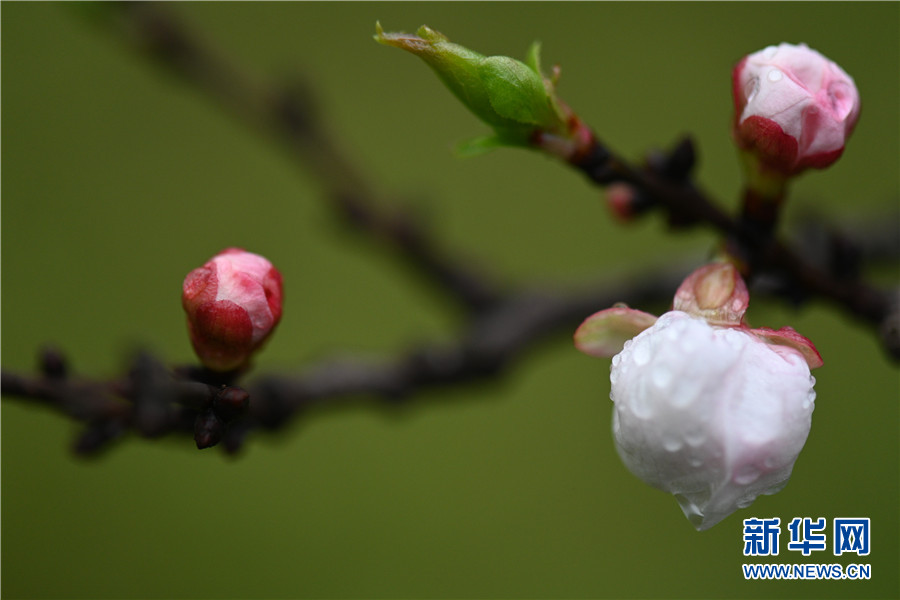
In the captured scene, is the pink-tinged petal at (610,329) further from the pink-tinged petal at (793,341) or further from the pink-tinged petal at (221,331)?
the pink-tinged petal at (221,331)

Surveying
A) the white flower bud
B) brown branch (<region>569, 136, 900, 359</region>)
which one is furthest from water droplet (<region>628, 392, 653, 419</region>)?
brown branch (<region>569, 136, 900, 359</region>)

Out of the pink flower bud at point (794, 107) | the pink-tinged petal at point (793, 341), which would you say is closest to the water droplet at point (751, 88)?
the pink flower bud at point (794, 107)

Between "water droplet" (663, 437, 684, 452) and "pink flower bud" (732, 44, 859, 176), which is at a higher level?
"pink flower bud" (732, 44, 859, 176)

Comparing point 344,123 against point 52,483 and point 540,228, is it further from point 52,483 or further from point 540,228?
point 52,483

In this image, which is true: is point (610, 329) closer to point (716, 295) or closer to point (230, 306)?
point (716, 295)

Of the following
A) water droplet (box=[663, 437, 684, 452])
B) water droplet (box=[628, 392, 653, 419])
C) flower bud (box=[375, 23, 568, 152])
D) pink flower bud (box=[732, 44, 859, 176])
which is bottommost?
water droplet (box=[663, 437, 684, 452])

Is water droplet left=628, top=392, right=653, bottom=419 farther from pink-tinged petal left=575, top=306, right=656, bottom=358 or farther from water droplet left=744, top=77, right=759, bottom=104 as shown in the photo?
water droplet left=744, top=77, right=759, bottom=104

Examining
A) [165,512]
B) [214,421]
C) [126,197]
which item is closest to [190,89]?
[214,421]
